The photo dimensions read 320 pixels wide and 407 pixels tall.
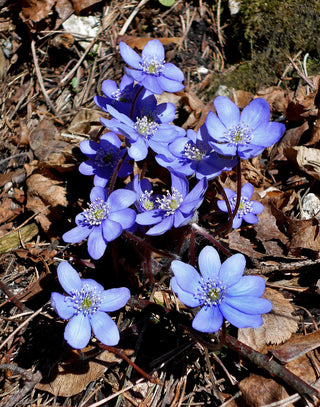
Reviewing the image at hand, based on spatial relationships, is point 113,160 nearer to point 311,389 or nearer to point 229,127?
point 229,127

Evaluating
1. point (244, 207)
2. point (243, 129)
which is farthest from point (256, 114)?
point (244, 207)

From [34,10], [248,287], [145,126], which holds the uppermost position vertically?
[34,10]

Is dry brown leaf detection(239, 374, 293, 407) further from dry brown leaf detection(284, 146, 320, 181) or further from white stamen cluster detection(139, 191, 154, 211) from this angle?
dry brown leaf detection(284, 146, 320, 181)

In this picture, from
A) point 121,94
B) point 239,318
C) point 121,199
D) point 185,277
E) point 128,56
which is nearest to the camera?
point 239,318

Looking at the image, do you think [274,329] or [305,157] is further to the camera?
[305,157]

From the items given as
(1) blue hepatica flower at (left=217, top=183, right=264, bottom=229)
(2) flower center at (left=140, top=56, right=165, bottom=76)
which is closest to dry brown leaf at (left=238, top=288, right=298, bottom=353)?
(1) blue hepatica flower at (left=217, top=183, right=264, bottom=229)

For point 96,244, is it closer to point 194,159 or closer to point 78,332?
point 78,332
